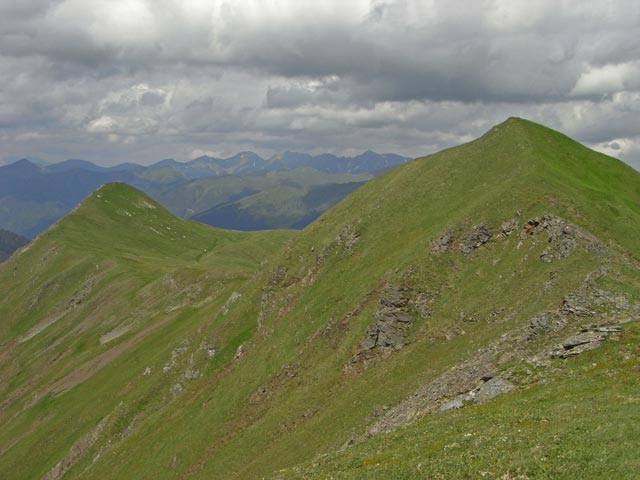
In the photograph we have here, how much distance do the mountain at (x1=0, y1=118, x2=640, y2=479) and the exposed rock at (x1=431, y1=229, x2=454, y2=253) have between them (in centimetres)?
33

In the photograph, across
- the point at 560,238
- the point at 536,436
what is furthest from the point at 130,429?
the point at 536,436

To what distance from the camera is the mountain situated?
100ft

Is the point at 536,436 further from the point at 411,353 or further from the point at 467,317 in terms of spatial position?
the point at 467,317

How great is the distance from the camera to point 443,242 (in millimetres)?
68750

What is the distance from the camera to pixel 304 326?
75250 millimetres

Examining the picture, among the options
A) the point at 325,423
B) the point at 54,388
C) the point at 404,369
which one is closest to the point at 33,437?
the point at 54,388

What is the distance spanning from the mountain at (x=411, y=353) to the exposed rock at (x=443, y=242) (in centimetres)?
33

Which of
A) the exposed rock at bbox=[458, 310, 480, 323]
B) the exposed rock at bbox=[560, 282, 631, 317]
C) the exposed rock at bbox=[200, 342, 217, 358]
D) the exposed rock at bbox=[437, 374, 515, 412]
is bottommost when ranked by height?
the exposed rock at bbox=[200, 342, 217, 358]

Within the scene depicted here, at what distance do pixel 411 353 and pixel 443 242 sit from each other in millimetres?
18112

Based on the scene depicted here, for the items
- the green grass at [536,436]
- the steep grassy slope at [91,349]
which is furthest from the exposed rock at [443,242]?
the steep grassy slope at [91,349]

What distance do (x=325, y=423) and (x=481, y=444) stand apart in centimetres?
2872

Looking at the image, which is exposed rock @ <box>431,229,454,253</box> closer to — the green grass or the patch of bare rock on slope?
the patch of bare rock on slope

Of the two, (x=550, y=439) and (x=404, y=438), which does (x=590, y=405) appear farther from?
(x=404, y=438)

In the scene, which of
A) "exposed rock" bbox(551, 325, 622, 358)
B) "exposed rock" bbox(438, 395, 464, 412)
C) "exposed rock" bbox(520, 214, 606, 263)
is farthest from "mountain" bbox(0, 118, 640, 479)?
"exposed rock" bbox(438, 395, 464, 412)
